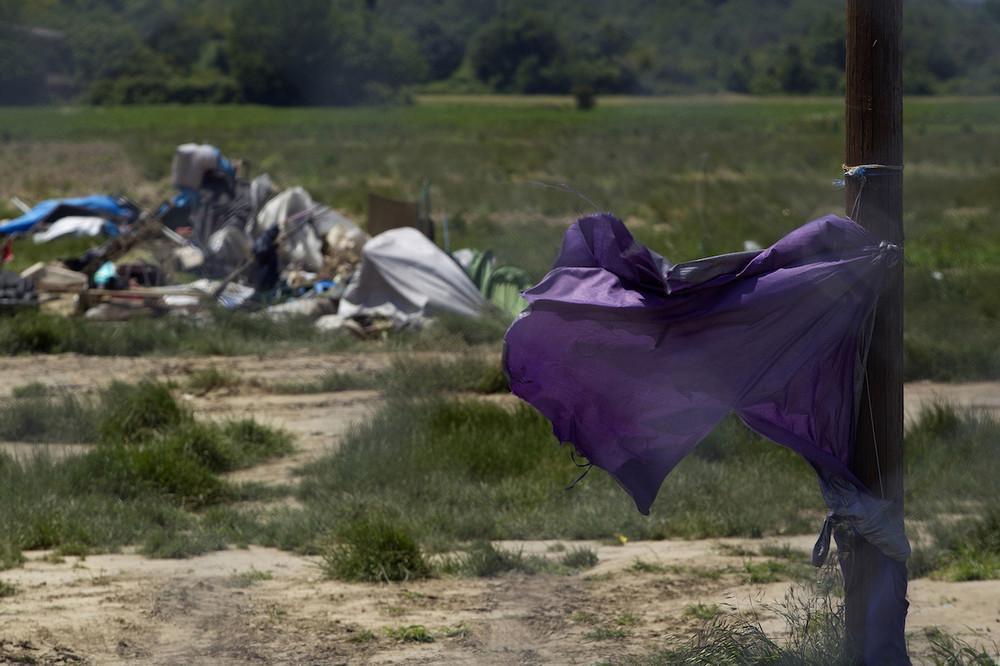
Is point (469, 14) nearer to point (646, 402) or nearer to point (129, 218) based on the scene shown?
point (129, 218)

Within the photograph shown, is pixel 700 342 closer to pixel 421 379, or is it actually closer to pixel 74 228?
pixel 421 379

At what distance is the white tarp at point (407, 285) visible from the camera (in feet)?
44.4

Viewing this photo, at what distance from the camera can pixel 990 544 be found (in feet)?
21.4

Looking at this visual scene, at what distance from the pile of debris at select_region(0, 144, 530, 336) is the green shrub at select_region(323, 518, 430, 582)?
7094 mm

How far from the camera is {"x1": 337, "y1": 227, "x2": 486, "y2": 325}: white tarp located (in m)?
13.5

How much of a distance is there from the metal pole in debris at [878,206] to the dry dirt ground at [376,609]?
0.85 m

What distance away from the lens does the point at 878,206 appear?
425 cm

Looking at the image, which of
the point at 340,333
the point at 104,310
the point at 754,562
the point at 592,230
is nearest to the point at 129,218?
the point at 104,310

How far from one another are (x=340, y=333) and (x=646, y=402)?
9472mm

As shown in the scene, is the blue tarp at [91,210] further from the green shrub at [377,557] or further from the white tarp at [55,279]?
the green shrub at [377,557]

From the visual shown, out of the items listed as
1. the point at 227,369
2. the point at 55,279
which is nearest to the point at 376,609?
the point at 227,369

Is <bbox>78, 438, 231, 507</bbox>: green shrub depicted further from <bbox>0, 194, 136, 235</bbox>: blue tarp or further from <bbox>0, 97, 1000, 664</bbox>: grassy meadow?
<bbox>0, 194, 136, 235</bbox>: blue tarp

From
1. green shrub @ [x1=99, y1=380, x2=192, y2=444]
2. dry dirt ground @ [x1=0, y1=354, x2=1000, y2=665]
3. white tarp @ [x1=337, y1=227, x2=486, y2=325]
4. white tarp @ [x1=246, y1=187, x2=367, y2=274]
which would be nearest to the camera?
dry dirt ground @ [x1=0, y1=354, x2=1000, y2=665]

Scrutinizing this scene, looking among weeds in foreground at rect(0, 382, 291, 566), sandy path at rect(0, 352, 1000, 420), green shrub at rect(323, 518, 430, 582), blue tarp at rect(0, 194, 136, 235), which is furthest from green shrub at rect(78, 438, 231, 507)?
blue tarp at rect(0, 194, 136, 235)
